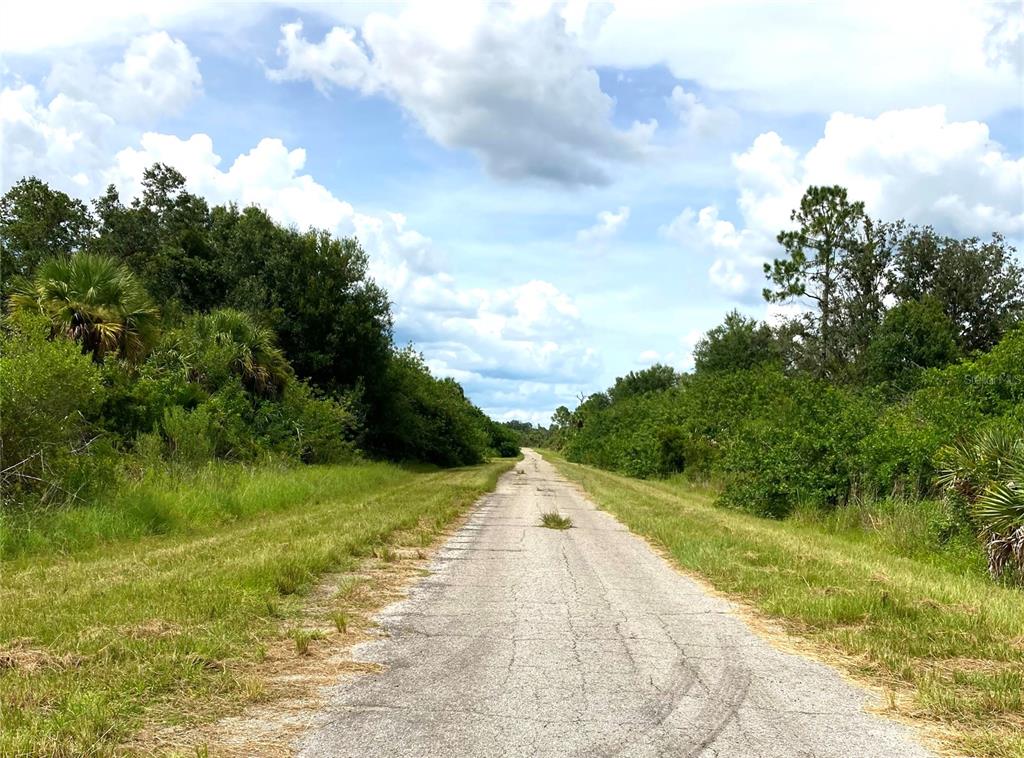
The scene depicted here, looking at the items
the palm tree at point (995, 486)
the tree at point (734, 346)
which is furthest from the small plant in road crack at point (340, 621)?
the tree at point (734, 346)

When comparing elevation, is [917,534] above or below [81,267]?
below

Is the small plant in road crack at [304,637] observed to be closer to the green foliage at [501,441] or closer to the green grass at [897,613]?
the green grass at [897,613]

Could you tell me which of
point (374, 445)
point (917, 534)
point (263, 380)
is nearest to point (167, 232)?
point (374, 445)

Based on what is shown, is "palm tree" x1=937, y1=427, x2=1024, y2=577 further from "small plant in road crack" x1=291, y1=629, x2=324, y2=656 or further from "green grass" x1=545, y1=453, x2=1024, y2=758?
"small plant in road crack" x1=291, y1=629, x2=324, y2=656

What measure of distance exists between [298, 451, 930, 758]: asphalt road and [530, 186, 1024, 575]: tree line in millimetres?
5980

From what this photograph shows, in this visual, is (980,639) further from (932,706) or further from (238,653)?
(238,653)

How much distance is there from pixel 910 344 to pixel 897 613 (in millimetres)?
35007

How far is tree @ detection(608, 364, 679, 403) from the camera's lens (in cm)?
9619

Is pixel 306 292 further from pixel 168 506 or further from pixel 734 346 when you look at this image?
pixel 734 346

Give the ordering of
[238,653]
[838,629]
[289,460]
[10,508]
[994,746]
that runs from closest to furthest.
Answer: [994,746], [238,653], [838,629], [10,508], [289,460]

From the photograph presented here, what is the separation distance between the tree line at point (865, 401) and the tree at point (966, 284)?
0.26 ft

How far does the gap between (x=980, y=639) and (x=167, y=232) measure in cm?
4354

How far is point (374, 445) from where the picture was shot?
43.6m

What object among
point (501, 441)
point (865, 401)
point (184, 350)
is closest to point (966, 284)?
point (865, 401)
